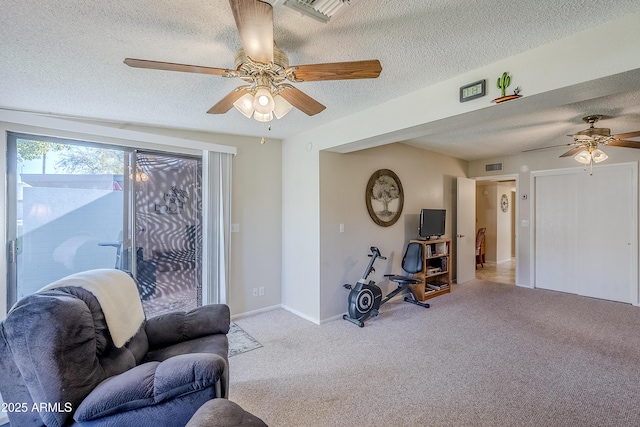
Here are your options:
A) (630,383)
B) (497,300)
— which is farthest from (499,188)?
(630,383)

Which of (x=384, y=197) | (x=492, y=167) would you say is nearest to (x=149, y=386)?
(x=384, y=197)

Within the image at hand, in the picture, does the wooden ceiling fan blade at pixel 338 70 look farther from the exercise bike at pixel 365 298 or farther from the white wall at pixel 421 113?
the exercise bike at pixel 365 298

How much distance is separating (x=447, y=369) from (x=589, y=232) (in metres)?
3.91

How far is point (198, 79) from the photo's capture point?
2.21m

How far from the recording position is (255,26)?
125 centimetres

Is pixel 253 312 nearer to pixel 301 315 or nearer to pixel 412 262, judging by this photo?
pixel 301 315

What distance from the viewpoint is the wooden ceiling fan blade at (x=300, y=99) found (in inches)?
72.8

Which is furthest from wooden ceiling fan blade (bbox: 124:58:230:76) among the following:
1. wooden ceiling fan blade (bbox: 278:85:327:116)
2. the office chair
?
the office chair

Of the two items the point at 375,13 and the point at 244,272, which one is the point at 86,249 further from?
the point at 375,13

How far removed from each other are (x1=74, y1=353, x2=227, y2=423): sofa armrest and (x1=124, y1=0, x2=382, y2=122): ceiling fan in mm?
1393

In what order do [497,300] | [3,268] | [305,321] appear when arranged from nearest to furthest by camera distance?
1. [3,268]
2. [305,321]
3. [497,300]

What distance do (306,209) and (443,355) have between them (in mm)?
2186

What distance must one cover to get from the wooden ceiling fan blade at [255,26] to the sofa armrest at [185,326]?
5.81 feet

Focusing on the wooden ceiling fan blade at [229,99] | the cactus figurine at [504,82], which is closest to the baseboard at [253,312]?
the wooden ceiling fan blade at [229,99]
